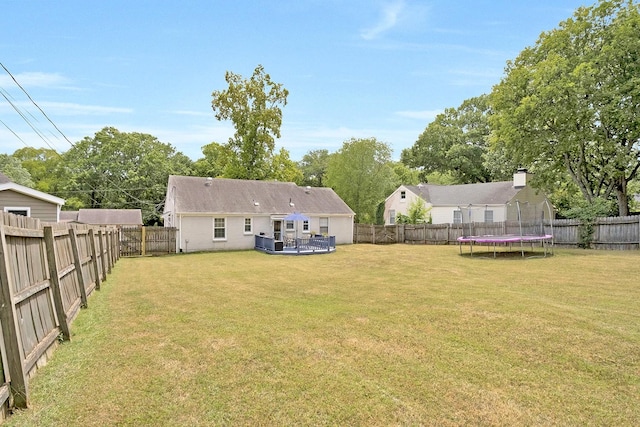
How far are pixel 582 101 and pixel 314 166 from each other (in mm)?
44382

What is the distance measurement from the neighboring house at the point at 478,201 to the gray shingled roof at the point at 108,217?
2820 centimetres

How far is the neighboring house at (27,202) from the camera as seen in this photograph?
15.2 metres

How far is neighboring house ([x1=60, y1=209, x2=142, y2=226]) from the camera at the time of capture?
127 ft

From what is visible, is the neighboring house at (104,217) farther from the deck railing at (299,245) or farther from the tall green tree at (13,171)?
the deck railing at (299,245)

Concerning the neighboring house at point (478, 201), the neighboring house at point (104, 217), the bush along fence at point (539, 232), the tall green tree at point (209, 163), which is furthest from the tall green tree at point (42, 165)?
the neighboring house at point (478, 201)

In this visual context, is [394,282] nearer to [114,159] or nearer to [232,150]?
[232,150]

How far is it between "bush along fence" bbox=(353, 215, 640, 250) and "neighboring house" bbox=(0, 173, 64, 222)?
20668 millimetres

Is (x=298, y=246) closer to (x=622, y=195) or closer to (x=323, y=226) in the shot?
(x=323, y=226)

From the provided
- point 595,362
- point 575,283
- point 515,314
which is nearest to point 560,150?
point 575,283

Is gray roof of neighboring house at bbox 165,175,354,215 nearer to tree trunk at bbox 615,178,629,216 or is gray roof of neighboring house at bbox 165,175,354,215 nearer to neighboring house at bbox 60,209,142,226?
neighboring house at bbox 60,209,142,226

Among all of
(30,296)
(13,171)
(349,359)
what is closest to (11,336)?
(30,296)

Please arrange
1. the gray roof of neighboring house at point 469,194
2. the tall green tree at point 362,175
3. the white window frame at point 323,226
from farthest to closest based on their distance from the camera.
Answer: the tall green tree at point 362,175 < the gray roof of neighboring house at point 469,194 < the white window frame at point 323,226

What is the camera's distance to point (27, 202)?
51.9 ft

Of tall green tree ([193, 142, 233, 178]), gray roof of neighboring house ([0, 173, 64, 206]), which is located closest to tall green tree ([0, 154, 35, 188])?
tall green tree ([193, 142, 233, 178])
